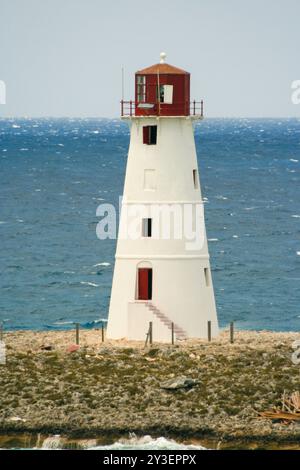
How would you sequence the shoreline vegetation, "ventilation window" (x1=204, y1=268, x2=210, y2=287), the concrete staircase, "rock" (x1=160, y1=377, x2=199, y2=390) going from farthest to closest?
"ventilation window" (x1=204, y1=268, x2=210, y2=287) → the concrete staircase → "rock" (x1=160, y1=377, x2=199, y2=390) → the shoreline vegetation

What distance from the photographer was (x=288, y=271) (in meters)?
95.2

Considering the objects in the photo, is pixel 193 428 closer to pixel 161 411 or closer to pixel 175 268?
pixel 161 411

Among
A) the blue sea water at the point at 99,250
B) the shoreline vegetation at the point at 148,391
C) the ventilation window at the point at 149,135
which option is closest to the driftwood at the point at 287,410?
the shoreline vegetation at the point at 148,391

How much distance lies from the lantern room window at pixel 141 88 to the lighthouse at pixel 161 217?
35 mm

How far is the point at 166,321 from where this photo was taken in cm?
5709

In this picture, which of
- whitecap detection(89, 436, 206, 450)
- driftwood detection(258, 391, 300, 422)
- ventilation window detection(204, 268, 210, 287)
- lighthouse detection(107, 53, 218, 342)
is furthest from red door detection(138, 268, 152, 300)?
whitecap detection(89, 436, 206, 450)

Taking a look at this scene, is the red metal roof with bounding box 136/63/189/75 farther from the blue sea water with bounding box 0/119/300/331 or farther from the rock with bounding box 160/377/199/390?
the blue sea water with bounding box 0/119/300/331

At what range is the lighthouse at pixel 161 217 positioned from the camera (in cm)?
5675

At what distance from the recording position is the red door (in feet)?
187

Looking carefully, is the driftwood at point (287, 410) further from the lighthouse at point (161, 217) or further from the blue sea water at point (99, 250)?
the blue sea water at point (99, 250)

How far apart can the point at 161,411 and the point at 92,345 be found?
275 inches

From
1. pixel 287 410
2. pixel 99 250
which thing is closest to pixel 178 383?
pixel 287 410

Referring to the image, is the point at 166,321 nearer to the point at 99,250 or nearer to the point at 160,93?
the point at 160,93
